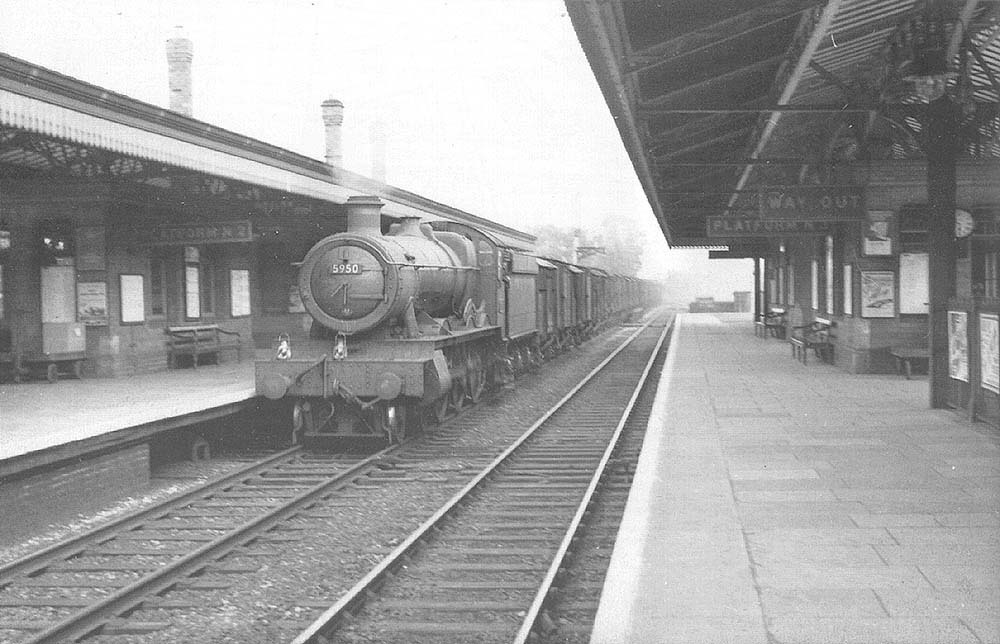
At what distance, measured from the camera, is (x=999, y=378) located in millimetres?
8766

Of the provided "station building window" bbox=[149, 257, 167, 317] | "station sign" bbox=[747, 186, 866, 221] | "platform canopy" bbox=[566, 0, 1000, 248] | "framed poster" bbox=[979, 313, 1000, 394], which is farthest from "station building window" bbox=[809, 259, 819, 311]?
"station building window" bbox=[149, 257, 167, 317]

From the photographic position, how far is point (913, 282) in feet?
47.6

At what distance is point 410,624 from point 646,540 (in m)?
1.52

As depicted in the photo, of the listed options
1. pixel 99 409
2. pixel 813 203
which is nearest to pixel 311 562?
pixel 99 409

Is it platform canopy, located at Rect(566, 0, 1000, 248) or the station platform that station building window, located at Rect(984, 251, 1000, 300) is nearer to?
platform canopy, located at Rect(566, 0, 1000, 248)

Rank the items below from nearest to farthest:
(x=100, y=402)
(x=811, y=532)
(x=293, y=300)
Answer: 1. (x=811, y=532)
2. (x=100, y=402)
3. (x=293, y=300)

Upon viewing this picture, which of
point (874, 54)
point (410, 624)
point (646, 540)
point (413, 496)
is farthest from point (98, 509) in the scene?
point (874, 54)

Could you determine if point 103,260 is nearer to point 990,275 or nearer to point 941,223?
point 941,223

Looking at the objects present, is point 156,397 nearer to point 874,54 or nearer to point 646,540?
point 646,540

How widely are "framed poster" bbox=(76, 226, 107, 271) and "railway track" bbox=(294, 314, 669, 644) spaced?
22.8ft

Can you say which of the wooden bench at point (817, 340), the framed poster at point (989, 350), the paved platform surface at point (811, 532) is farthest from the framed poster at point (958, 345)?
the wooden bench at point (817, 340)

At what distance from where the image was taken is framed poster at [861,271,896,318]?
14547mm

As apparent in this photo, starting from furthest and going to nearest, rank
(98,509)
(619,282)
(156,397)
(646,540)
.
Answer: (619,282) < (156,397) < (98,509) < (646,540)

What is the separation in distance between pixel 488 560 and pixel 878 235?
10.4m
